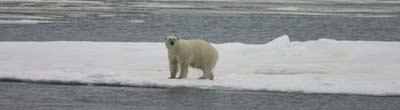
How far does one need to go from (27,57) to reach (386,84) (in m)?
6.96

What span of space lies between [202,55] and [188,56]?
288mm

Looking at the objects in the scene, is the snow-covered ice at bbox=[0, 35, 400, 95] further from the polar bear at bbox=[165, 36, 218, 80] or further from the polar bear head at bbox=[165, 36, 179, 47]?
the polar bear head at bbox=[165, 36, 179, 47]

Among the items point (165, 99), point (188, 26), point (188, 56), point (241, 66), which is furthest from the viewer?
point (188, 26)

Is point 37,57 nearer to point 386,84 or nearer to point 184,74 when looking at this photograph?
point 184,74

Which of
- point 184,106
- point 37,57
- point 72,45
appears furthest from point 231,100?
point 72,45

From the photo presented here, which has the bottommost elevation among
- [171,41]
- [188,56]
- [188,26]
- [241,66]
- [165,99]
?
[165,99]

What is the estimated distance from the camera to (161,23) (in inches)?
1346

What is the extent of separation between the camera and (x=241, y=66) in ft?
53.5

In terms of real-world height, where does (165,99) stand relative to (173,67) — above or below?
below

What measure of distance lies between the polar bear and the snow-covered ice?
205mm

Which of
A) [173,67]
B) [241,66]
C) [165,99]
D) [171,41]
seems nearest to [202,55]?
[173,67]

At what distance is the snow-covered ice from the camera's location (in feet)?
45.1

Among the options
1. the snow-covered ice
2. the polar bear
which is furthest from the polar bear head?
the snow-covered ice

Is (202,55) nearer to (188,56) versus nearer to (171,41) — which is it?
(188,56)
